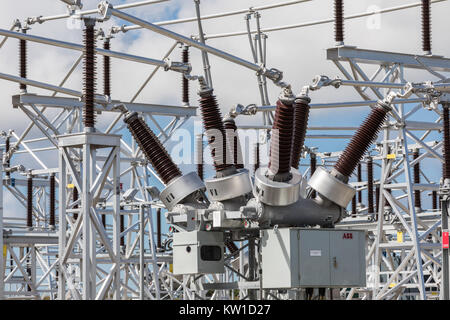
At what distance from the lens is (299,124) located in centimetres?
1175

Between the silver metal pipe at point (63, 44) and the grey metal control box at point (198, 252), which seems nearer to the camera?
the grey metal control box at point (198, 252)

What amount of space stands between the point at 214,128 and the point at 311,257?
206 cm

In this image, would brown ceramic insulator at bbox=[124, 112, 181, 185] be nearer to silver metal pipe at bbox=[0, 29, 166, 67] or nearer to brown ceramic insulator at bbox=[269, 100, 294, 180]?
brown ceramic insulator at bbox=[269, 100, 294, 180]

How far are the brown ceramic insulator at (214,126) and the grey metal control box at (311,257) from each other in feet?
3.51

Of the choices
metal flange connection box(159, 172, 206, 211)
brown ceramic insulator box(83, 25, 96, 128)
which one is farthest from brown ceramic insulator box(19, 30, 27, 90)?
metal flange connection box(159, 172, 206, 211)

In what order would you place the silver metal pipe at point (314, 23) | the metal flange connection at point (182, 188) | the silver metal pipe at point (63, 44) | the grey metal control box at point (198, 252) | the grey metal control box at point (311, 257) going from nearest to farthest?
1. the grey metal control box at point (311, 257)
2. the grey metal control box at point (198, 252)
3. the metal flange connection at point (182, 188)
4. the silver metal pipe at point (63, 44)
5. the silver metal pipe at point (314, 23)

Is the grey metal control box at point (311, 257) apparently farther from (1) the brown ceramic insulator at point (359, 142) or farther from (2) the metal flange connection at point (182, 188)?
(2) the metal flange connection at point (182, 188)

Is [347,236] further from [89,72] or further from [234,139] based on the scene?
[89,72]

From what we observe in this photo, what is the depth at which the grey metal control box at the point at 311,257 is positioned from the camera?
Answer: 414 inches

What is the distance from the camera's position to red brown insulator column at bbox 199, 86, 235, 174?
11203 millimetres

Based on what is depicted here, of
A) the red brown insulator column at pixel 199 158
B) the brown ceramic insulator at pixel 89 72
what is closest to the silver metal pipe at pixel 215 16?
the red brown insulator column at pixel 199 158

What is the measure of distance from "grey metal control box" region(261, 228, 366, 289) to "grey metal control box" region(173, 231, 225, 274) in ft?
2.58

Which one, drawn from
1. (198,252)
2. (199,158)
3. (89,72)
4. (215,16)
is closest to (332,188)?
(198,252)

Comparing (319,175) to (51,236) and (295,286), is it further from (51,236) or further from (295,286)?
(51,236)
